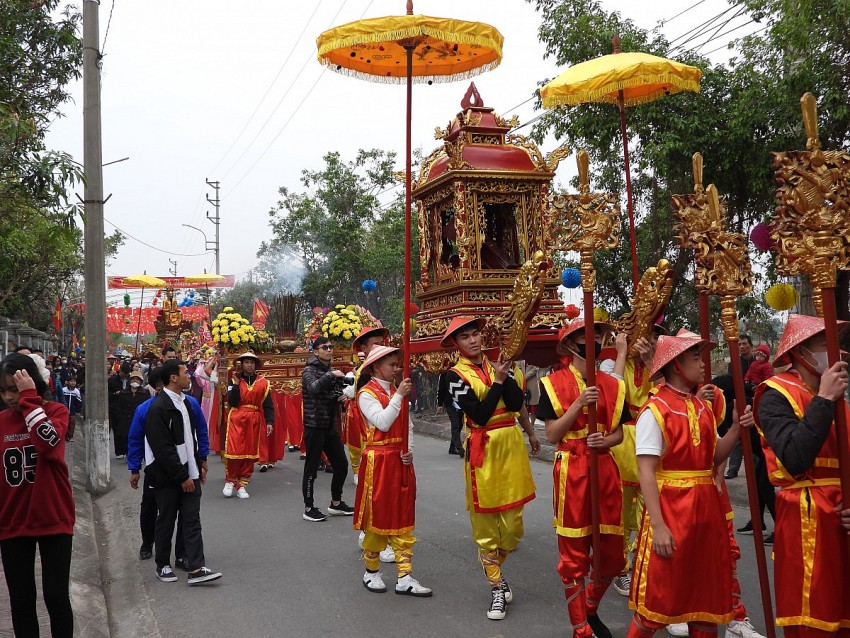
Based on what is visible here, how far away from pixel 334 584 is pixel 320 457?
8.99 feet

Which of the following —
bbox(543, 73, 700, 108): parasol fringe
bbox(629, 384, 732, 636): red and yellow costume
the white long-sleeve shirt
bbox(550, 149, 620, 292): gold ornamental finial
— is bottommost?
bbox(629, 384, 732, 636): red and yellow costume

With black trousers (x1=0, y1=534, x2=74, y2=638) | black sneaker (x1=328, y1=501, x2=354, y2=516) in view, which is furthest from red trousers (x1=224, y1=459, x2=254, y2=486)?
black trousers (x1=0, y1=534, x2=74, y2=638)

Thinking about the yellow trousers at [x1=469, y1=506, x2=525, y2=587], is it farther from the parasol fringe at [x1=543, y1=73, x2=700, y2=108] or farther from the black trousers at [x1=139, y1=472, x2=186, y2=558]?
the parasol fringe at [x1=543, y1=73, x2=700, y2=108]

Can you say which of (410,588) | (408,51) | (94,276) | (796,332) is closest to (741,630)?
(796,332)

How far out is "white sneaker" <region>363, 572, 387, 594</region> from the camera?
6.50m

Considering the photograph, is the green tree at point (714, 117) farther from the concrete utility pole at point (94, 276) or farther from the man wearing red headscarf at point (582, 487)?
the concrete utility pole at point (94, 276)

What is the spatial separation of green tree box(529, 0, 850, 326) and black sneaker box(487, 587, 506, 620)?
20.0ft

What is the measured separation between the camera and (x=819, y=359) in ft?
12.6

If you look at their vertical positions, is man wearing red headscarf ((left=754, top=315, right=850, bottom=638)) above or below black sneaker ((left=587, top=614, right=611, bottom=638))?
above

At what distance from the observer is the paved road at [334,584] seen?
574cm

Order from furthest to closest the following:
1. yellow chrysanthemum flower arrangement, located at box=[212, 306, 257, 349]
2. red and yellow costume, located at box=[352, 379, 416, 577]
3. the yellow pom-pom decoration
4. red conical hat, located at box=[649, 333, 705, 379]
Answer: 1. yellow chrysanthemum flower arrangement, located at box=[212, 306, 257, 349]
2. the yellow pom-pom decoration
3. red and yellow costume, located at box=[352, 379, 416, 577]
4. red conical hat, located at box=[649, 333, 705, 379]

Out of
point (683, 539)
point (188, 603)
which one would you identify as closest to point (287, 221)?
point (188, 603)

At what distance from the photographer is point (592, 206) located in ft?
16.5

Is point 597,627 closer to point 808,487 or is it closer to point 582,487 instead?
point 582,487
